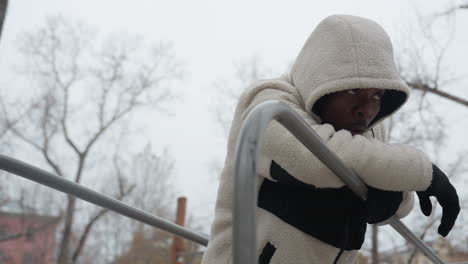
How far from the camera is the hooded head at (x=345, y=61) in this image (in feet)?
3.56

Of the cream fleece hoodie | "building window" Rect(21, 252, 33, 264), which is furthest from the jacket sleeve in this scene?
"building window" Rect(21, 252, 33, 264)

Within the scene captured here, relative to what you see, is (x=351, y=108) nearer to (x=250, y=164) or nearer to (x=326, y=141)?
(x=326, y=141)

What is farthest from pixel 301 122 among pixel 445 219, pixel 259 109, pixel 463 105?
pixel 463 105

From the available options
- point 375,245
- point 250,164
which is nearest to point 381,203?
point 250,164

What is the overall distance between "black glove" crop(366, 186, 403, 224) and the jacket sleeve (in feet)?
0.13

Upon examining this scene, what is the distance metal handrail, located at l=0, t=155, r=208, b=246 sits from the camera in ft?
3.42

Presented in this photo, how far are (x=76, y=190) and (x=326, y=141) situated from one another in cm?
59

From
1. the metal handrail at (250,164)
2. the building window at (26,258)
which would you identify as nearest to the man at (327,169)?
the metal handrail at (250,164)

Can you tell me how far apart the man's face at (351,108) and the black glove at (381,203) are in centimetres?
18

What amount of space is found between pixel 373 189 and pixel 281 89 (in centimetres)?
32

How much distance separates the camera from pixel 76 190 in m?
1.15

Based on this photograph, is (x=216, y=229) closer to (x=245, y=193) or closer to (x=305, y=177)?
(x=305, y=177)

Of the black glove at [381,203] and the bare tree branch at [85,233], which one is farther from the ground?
the black glove at [381,203]

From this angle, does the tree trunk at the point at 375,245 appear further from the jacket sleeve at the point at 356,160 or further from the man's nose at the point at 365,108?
the jacket sleeve at the point at 356,160
